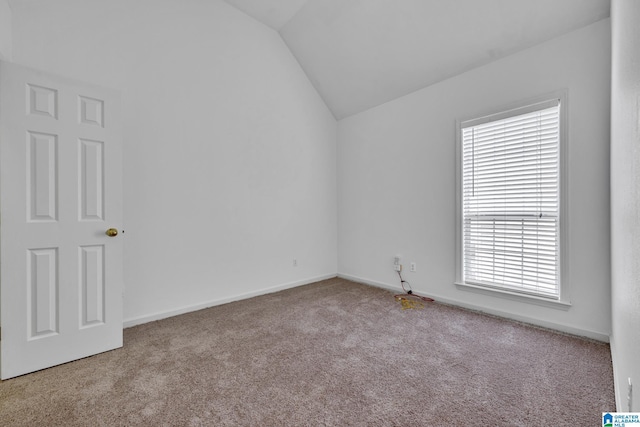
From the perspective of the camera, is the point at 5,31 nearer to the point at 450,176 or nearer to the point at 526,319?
the point at 450,176

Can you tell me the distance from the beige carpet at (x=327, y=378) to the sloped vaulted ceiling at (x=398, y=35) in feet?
8.82

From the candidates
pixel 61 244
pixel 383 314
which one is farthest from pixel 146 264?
pixel 383 314

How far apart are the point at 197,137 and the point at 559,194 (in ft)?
11.7

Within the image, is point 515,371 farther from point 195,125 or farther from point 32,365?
point 195,125

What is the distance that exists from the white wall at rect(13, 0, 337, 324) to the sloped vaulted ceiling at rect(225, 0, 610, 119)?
0.37 meters

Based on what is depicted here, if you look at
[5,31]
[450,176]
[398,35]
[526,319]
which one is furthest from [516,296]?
[5,31]

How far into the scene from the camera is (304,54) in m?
3.93

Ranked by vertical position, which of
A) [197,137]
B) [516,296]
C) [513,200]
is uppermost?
[197,137]

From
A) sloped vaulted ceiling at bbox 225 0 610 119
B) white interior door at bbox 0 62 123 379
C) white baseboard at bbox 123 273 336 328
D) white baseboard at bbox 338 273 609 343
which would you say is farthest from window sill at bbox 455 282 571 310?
white interior door at bbox 0 62 123 379

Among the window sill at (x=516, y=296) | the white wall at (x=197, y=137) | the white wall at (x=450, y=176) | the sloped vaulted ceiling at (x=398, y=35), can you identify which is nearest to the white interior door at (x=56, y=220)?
the white wall at (x=197, y=137)

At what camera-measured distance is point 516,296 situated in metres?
2.68

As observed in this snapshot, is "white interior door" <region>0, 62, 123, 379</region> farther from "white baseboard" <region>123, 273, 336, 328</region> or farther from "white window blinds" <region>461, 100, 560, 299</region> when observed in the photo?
"white window blinds" <region>461, 100, 560, 299</region>

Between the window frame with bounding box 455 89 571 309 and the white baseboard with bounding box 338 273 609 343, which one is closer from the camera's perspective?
the white baseboard with bounding box 338 273 609 343

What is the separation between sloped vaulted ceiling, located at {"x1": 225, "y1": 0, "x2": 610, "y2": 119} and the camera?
2428mm
